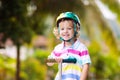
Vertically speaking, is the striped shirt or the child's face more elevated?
the child's face

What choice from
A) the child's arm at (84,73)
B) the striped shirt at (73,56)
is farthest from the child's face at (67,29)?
the child's arm at (84,73)

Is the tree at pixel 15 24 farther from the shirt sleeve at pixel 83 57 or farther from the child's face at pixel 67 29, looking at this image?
the shirt sleeve at pixel 83 57

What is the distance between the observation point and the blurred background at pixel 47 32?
11022mm

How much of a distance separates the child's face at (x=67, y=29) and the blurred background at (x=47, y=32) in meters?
1.99

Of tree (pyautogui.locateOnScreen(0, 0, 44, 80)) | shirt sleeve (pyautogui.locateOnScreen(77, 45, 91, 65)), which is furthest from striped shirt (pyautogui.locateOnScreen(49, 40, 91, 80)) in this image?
tree (pyautogui.locateOnScreen(0, 0, 44, 80))

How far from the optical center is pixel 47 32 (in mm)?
20609

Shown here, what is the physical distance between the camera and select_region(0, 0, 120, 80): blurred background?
36.2 feet

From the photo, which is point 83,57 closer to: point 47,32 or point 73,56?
point 73,56

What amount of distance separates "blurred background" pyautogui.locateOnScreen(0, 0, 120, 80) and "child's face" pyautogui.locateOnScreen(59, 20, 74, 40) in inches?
78.3

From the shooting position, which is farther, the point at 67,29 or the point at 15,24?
the point at 15,24

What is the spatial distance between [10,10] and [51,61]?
6897 millimetres

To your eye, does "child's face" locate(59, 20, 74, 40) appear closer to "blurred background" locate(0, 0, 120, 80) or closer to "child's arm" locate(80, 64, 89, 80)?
"child's arm" locate(80, 64, 89, 80)

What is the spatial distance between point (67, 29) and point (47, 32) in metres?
16.4

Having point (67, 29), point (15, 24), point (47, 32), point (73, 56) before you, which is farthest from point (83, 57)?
point (47, 32)
